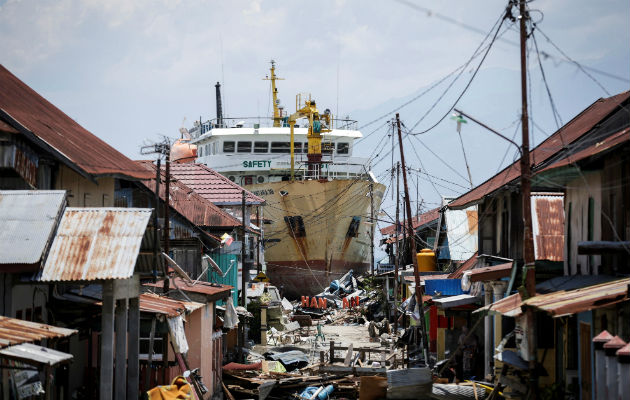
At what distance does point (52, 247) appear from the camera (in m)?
12.9

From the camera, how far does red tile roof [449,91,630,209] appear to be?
18.8 metres

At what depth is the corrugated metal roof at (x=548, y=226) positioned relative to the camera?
1909cm

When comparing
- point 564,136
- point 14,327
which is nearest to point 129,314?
point 14,327

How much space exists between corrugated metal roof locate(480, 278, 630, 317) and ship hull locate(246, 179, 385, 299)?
36.4 m

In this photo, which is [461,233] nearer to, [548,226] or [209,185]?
[209,185]

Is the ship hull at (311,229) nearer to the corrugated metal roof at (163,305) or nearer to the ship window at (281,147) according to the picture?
the ship window at (281,147)

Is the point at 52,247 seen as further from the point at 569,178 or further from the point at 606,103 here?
the point at 606,103

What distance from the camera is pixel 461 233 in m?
31.7

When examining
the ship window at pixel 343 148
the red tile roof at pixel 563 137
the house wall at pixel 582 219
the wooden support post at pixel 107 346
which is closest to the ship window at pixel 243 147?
the ship window at pixel 343 148

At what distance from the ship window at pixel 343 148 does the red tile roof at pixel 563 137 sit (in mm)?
31205

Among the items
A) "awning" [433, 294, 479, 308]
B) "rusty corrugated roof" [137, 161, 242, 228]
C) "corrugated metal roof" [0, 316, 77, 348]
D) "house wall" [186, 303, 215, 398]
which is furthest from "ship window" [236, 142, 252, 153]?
"corrugated metal roof" [0, 316, 77, 348]

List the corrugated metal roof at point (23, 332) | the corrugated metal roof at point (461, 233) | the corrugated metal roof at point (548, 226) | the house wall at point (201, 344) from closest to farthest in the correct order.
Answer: the corrugated metal roof at point (23, 332) → the corrugated metal roof at point (548, 226) → the house wall at point (201, 344) → the corrugated metal roof at point (461, 233)

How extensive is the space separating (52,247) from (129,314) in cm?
306

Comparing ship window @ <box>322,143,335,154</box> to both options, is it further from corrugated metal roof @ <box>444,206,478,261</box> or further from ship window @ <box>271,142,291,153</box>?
corrugated metal roof @ <box>444,206,478,261</box>
